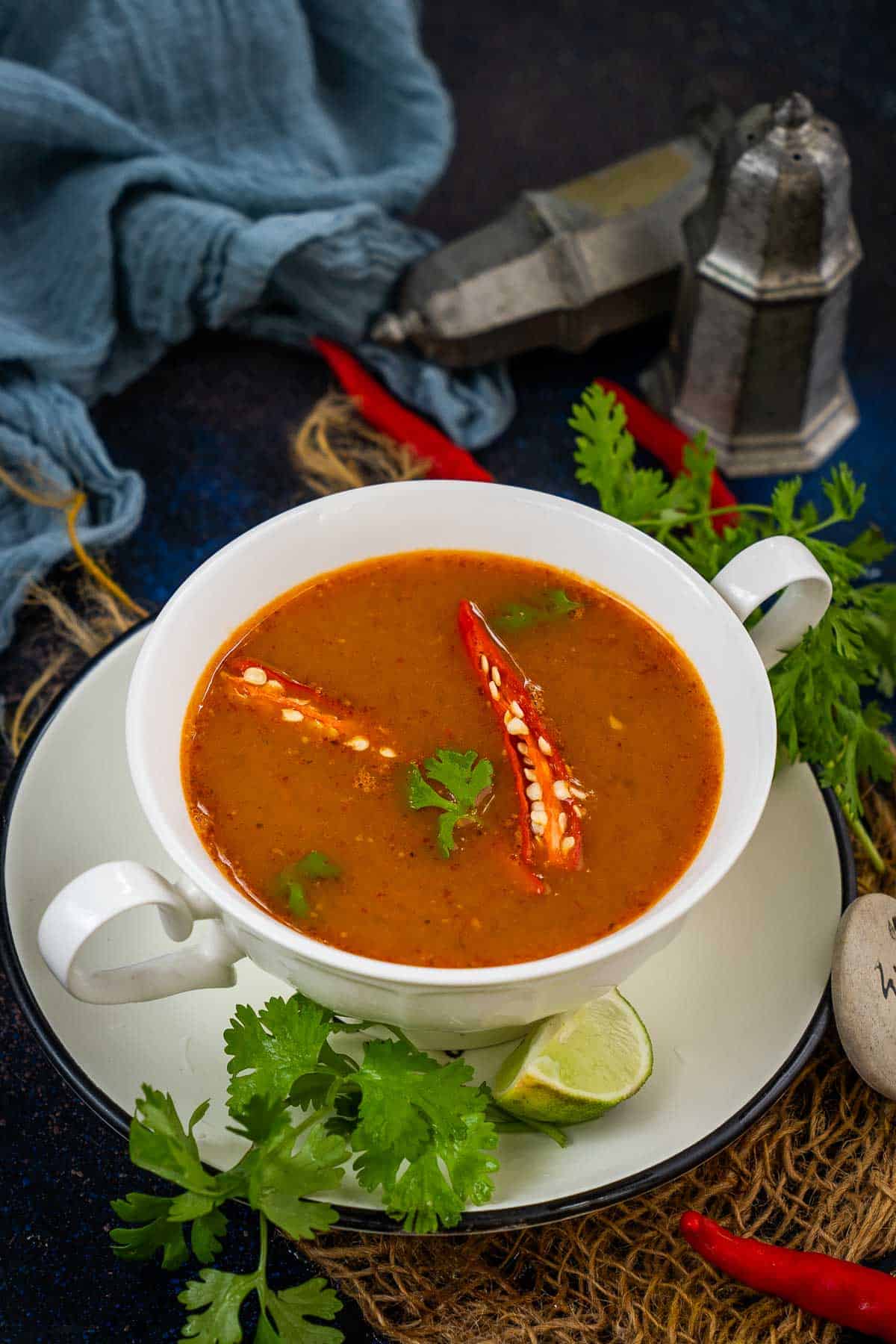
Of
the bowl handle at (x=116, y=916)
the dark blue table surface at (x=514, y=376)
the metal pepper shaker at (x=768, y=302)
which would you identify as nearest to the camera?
the bowl handle at (x=116, y=916)

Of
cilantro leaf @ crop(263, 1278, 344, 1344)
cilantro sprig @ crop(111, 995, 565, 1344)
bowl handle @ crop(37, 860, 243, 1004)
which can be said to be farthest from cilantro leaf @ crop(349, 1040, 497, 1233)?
bowl handle @ crop(37, 860, 243, 1004)

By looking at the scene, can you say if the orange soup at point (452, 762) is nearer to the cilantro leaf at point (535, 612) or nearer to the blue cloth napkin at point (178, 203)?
the cilantro leaf at point (535, 612)

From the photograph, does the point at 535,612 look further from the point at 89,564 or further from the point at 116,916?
the point at 89,564

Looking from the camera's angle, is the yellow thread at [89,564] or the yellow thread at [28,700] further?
the yellow thread at [89,564]

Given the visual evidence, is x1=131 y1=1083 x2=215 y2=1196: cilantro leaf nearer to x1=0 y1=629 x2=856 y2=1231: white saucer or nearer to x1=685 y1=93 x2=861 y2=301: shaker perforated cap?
x1=0 y1=629 x2=856 y2=1231: white saucer

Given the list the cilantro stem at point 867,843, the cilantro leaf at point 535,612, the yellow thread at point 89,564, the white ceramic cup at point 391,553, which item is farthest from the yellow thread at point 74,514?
the cilantro stem at point 867,843

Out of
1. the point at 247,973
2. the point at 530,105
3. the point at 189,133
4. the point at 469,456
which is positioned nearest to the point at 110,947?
the point at 247,973
